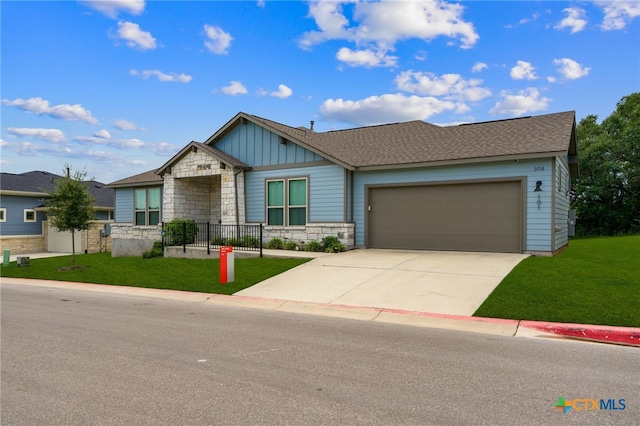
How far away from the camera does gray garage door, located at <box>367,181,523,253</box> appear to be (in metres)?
13.6

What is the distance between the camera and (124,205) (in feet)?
72.6

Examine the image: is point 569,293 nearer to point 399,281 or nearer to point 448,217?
point 399,281

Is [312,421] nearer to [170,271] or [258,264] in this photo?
[258,264]

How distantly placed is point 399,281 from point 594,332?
14.4 ft

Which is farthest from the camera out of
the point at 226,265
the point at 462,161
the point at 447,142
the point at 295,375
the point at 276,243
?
the point at 276,243

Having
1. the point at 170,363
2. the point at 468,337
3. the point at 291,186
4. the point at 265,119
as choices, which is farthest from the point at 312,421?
the point at 265,119

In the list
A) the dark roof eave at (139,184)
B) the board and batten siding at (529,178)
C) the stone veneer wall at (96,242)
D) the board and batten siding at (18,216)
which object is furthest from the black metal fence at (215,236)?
the board and batten siding at (18,216)

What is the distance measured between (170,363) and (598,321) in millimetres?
6356

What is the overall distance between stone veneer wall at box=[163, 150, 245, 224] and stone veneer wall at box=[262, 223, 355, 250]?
5.23 ft

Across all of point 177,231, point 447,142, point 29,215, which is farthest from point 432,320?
point 29,215

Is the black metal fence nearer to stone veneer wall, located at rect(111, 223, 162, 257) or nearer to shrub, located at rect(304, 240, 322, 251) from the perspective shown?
shrub, located at rect(304, 240, 322, 251)

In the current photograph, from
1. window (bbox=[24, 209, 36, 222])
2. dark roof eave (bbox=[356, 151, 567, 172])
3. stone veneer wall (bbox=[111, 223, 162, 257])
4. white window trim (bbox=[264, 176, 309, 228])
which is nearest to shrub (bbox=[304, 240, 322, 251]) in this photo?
white window trim (bbox=[264, 176, 309, 228])

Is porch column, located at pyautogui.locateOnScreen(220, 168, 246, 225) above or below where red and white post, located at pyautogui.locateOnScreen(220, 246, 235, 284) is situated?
above

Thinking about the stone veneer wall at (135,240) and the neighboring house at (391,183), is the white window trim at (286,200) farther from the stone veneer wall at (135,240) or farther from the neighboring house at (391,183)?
the stone veneer wall at (135,240)
